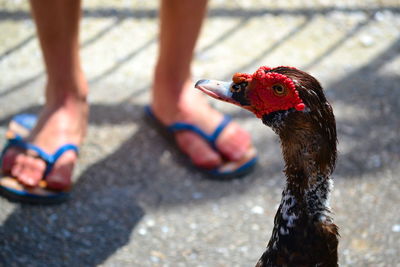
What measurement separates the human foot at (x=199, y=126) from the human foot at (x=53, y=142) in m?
0.39

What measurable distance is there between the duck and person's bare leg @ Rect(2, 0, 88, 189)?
962mm

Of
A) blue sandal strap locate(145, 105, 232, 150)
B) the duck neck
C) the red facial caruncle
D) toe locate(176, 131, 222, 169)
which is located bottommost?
toe locate(176, 131, 222, 169)

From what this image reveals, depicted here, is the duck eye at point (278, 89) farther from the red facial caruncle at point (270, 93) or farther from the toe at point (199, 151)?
the toe at point (199, 151)

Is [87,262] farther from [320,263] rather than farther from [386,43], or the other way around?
[386,43]

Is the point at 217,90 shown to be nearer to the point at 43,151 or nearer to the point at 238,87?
the point at 238,87

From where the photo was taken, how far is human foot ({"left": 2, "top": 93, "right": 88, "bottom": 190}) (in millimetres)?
2430

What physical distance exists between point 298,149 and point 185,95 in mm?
1165

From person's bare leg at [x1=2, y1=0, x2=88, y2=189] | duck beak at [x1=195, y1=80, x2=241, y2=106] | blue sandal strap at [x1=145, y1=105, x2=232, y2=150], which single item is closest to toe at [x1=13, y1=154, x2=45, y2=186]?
person's bare leg at [x1=2, y1=0, x2=88, y2=189]

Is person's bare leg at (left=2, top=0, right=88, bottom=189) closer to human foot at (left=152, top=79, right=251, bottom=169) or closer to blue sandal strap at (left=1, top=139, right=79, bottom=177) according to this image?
blue sandal strap at (left=1, top=139, right=79, bottom=177)

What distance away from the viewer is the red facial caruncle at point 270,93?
1.59 m

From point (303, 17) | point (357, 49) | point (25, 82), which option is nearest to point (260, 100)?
point (25, 82)

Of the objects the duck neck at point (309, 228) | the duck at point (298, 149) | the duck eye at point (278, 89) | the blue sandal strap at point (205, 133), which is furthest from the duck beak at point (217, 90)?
the blue sandal strap at point (205, 133)

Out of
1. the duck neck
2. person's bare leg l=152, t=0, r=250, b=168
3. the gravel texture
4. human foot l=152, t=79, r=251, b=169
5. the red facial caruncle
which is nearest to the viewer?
the red facial caruncle

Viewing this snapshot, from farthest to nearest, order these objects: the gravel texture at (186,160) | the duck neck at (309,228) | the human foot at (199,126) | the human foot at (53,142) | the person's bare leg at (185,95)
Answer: the human foot at (199,126) → the person's bare leg at (185,95) → the human foot at (53,142) → the gravel texture at (186,160) → the duck neck at (309,228)
